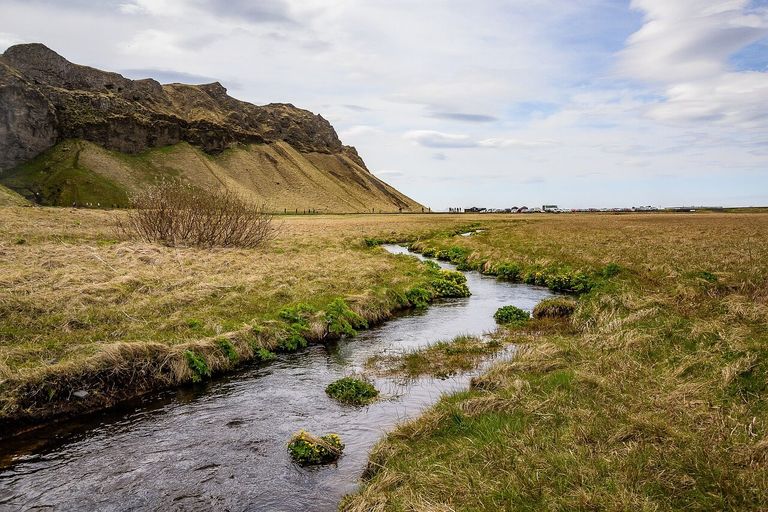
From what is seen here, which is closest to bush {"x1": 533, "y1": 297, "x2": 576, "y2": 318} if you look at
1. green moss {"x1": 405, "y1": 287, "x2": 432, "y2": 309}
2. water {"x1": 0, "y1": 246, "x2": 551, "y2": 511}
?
green moss {"x1": 405, "y1": 287, "x2": 432, "y2": 309}

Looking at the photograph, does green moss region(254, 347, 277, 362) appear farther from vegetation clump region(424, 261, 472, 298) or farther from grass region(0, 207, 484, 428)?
vegetation clump region(424, 261, 472, 298)

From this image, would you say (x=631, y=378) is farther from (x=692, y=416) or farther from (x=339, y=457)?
(x=339, y=457)

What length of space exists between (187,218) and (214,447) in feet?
95.9

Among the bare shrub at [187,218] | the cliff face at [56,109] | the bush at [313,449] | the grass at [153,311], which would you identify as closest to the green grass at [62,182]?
the cliff face at [56,109]

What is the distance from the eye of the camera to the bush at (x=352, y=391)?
41.4 ft

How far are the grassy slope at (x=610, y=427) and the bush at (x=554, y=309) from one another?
4.11 m

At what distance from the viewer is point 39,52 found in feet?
594

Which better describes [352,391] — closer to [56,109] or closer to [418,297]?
[418,297]

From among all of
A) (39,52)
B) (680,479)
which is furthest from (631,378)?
(39,52)

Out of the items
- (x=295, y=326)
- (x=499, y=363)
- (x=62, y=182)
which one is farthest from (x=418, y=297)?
(x=62, y=182)

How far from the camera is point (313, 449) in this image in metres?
9.50

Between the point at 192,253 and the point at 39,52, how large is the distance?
20762 centimetres

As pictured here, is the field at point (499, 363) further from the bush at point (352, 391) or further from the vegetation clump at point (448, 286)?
the bush at point (352, 391)

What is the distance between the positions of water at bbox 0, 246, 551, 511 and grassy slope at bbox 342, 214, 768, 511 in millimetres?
1325
